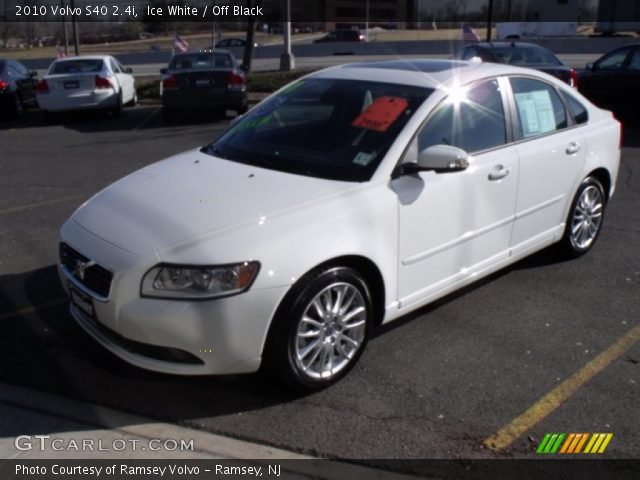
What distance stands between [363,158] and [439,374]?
1331mm

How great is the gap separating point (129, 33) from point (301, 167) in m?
71.6

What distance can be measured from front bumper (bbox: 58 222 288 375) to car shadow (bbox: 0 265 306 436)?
0.32 meters

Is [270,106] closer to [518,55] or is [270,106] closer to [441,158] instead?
[441,158]

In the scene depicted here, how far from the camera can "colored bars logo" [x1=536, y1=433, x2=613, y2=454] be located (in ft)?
11.0

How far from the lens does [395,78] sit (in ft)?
15.3

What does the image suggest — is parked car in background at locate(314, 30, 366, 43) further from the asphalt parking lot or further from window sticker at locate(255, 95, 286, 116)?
window sticker at locate(255, 95, 286, 116)

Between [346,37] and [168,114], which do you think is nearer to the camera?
[168,114]

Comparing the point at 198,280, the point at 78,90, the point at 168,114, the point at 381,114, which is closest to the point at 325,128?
the point at 381,114

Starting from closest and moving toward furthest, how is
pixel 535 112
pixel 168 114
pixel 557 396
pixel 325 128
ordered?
1. pixel 557 396
2. pixel 325 128
3. pixel 535 112
4. pixel 168 114

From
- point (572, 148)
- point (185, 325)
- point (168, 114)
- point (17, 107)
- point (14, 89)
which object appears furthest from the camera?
point (17, 107)

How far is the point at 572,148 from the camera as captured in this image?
211 inches

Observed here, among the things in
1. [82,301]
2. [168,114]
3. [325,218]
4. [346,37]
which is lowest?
[168,114]

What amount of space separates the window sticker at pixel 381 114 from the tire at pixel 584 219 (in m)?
1.98

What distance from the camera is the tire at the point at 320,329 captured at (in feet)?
11.6
